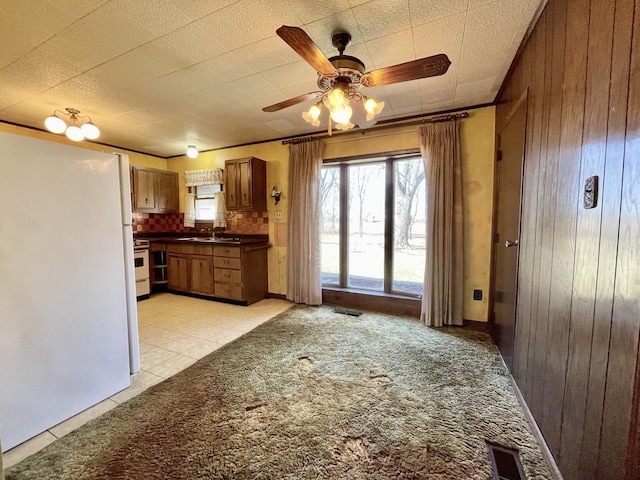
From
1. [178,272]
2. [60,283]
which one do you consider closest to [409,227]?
[60,283]

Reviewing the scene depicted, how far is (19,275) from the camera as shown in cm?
140

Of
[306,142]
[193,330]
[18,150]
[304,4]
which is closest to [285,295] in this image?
[193,330]

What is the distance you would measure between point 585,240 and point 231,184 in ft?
12.9

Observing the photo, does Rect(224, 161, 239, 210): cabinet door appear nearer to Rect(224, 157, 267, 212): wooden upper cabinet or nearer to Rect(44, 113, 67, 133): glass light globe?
Rect(224, 157, 267, 212): wooden upper cabinet

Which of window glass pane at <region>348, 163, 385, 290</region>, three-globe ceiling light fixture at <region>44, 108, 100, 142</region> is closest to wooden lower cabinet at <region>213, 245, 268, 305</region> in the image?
window glass pane at <region>348, 163, 385, 290</region>

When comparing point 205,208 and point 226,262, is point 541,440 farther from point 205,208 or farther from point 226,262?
point 205,208

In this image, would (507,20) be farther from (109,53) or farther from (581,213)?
(109,53)

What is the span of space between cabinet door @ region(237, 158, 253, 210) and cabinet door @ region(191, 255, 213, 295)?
39.4 inches

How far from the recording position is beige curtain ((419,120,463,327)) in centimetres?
286

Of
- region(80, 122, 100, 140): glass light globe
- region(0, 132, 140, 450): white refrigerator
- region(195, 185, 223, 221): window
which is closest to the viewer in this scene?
region(0, 132, 140, 450): white refrigerator

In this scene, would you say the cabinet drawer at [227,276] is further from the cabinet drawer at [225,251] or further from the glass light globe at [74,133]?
the glass light globe at [74,133]

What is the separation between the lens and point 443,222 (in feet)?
9.49

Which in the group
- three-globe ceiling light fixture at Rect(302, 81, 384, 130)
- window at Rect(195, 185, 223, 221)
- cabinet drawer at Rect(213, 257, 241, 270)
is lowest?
cabinet drawer at Rect(213, 257, 241, 270)

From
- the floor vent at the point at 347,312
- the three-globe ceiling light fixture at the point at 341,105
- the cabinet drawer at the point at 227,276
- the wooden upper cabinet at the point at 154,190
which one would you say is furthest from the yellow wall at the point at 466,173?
the three-globe ceiling light fixture at the point at 341,105
